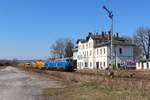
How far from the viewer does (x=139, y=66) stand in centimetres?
9712

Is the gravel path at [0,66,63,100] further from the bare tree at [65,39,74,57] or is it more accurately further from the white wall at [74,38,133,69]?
the bare tree at [65,39,74,57]

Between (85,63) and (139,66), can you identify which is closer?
(139,66)

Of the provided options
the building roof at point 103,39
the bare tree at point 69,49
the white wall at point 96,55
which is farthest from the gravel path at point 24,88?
the bare tree at point 69,49

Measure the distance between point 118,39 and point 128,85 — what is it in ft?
313

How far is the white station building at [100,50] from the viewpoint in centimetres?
10569

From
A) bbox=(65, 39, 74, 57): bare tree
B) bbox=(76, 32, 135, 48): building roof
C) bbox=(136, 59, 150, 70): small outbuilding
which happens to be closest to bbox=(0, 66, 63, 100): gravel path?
bbox=(136, 59, 150, 70): small outbuilding

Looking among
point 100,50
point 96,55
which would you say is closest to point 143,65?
point 100,50

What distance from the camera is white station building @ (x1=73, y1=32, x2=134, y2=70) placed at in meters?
106

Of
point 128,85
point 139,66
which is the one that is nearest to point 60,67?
point 139,66

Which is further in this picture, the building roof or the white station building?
the building roof

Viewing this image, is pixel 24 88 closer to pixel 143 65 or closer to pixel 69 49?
pixel 143 65

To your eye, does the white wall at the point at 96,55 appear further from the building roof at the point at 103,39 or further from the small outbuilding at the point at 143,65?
the small outbuilding at the point at 143,65

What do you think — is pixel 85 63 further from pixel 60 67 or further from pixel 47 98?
pixel 47 98

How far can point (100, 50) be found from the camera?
112250 millimetres
